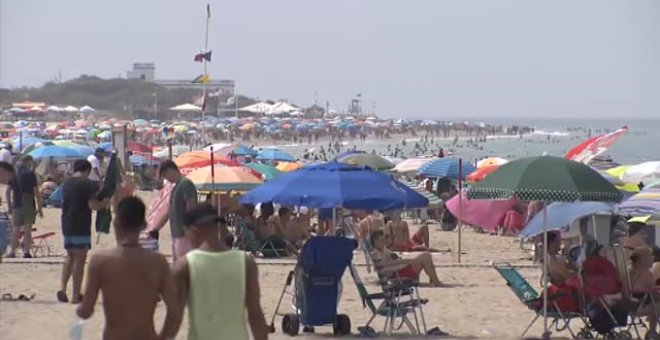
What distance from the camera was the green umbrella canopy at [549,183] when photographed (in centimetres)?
873

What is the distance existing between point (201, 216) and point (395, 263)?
508 cm

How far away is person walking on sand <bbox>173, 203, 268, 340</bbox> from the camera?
15.8 ft

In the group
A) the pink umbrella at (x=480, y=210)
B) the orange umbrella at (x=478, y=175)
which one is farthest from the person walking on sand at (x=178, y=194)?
the orange umbrella at (x=478, y=175)

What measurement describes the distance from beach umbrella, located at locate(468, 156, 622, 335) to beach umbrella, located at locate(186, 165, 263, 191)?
6.78 m

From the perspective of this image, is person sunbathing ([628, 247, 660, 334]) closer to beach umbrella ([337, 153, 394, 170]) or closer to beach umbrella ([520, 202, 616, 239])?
beach umbrella ([520, 202, 616, 239])

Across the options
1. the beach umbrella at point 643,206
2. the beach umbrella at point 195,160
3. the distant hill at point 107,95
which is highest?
the beach umbrella at point 643,206

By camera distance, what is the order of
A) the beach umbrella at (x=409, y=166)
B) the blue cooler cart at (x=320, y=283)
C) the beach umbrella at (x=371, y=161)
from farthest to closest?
the beach umbrella at (x=409, y=166)
the beach umbrella at (x=371, y=161)
the blue cooler cart at (x=320, y=283)

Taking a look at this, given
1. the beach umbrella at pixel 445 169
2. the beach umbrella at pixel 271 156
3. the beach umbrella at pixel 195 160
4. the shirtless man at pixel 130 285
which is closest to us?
the shirtless man at pixel 130 285

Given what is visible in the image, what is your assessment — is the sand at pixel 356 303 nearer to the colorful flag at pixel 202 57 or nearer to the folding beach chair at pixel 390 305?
the folding beach chair at pixel 390 305

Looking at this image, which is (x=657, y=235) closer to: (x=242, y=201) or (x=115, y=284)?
(x=242, y=201)

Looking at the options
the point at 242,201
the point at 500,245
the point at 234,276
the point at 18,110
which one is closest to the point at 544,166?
the point at 242,201

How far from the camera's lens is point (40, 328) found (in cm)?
890

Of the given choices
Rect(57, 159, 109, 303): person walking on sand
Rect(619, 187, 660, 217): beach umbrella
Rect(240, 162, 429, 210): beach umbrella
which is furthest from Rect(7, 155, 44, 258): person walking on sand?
Rect(619, 187, 660, 217): beach umbrella

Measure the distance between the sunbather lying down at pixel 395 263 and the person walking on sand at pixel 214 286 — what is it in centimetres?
460
